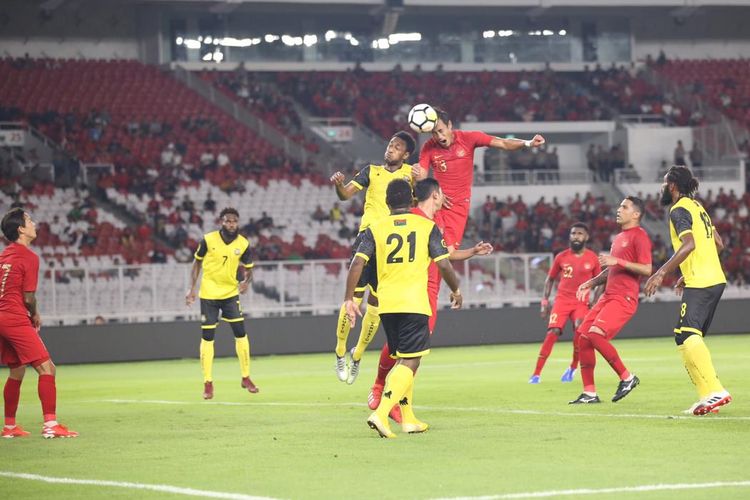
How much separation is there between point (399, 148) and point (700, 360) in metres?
3.71

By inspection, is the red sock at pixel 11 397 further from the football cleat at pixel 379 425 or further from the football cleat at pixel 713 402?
the football cleat at pixel 713 402

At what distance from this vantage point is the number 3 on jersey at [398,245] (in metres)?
11.0

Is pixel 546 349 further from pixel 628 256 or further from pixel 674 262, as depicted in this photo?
pixel 674 262

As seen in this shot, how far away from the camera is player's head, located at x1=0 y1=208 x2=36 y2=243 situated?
39.6ft

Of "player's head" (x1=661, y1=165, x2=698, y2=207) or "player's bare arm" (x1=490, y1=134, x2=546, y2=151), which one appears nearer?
"player's head" (x1=661, y1=165, x2=698, y2=207)

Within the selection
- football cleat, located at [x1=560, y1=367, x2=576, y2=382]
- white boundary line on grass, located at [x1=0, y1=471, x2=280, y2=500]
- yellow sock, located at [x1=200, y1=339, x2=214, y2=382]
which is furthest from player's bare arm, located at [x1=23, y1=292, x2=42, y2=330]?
football cleat, located at [x1=560, y1=367, x2=576, y2=382]

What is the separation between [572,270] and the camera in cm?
1925

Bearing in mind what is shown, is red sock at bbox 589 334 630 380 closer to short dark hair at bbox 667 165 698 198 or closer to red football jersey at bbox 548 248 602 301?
short dark hair at bbox 667 165 698 198

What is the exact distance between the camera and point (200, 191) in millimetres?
41438

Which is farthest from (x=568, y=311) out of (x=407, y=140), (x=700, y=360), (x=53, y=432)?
(x=53, y=432)

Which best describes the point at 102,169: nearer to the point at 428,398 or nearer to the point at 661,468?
the point at 428,398

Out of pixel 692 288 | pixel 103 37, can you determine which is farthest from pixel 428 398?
pixel 103 37

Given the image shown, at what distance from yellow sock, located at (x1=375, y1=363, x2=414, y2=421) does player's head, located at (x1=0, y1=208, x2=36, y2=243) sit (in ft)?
12.2

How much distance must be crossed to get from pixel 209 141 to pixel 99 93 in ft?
17.8
